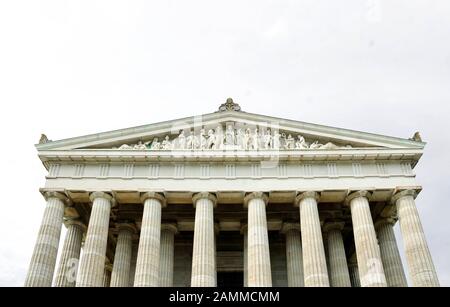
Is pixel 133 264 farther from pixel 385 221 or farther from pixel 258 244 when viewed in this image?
pixel 385 221

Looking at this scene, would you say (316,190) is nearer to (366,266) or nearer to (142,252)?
(366,266)

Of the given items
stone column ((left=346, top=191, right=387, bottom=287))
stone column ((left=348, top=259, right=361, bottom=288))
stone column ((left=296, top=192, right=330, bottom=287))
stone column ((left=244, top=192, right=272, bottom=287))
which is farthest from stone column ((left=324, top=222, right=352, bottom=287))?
stone column ((left=244, top=192, right=272, bottom=287))

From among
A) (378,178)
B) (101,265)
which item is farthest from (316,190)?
(101,265)

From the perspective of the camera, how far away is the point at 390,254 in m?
33.3

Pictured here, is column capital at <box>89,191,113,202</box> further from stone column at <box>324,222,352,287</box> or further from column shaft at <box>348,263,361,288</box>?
column shaft at <box>348,263,361,288</box>

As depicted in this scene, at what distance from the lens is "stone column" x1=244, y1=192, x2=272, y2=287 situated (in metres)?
28.1

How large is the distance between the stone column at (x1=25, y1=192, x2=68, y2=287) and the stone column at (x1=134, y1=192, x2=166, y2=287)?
5451 millimetres

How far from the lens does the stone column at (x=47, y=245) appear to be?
1096 inches

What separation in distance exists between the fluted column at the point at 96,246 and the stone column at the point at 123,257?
4.62 m

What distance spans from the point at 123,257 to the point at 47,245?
6.79 metres
